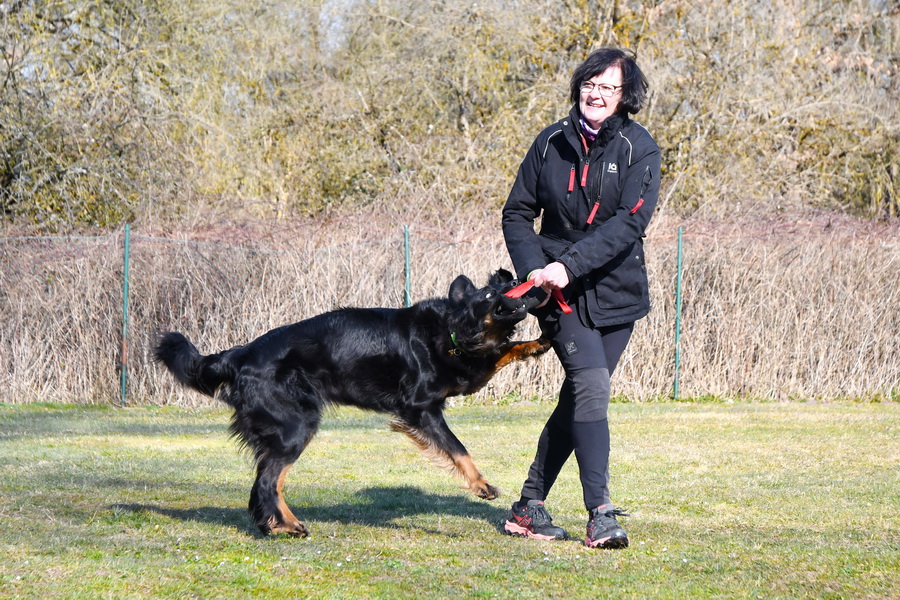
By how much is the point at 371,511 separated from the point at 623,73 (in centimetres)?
268

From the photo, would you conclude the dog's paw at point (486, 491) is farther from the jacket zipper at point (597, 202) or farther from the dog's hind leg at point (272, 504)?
the jacket zipper at point (597, 202)

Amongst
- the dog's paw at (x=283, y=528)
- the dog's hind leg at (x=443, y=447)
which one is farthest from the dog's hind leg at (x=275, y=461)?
the dog's hind leg at (x=443, y=447)

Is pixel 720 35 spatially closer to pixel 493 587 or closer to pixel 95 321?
pixel 95 321

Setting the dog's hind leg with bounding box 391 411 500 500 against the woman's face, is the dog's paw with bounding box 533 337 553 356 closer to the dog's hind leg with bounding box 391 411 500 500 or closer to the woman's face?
the dog's hind leg with bounding box 391 411 500 500

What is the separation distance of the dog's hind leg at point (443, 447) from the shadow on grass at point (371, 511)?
28 centimetres

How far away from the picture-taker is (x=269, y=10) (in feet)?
63.2

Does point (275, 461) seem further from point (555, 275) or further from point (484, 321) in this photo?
point (555, 275)

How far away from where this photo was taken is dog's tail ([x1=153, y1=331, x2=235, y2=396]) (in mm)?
5008

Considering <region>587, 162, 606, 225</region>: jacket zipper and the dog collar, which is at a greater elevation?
<region>587, 162, 606, 225</region>: jacket zipper

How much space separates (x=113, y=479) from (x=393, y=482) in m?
1.79

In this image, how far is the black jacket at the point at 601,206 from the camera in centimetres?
429

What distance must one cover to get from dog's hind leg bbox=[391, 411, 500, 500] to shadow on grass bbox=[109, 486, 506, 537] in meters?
0.28

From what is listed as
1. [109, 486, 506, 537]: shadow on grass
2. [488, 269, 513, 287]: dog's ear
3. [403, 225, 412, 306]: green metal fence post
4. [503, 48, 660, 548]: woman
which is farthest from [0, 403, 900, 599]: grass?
[403, 225, 412, 306]: green metal fence post

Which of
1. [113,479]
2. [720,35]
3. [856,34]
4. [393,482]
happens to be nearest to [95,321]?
[113,479]
